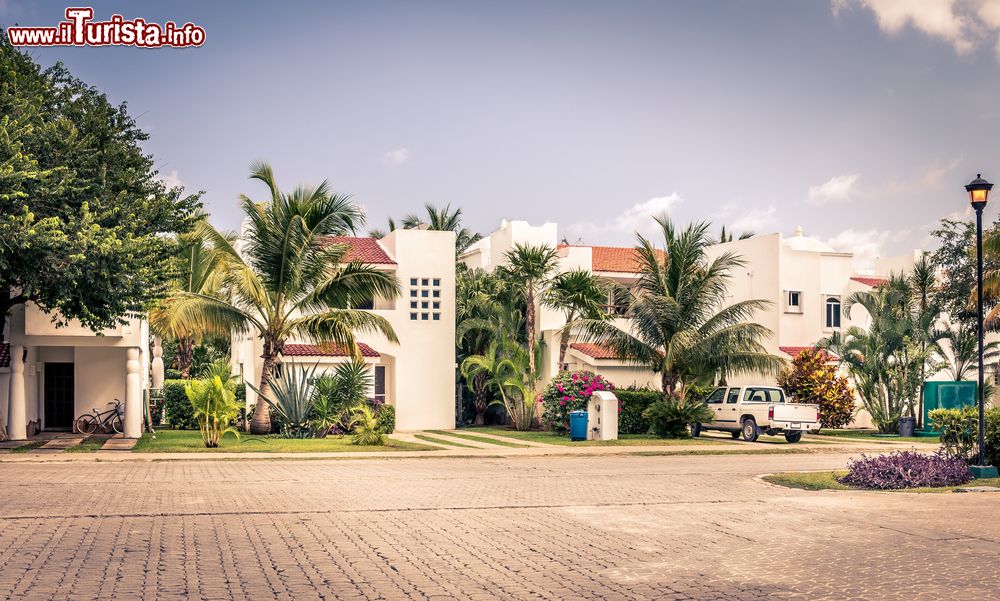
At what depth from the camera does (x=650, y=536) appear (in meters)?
11.6

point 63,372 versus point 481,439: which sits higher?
point 63,372

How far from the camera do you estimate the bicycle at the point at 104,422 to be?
3062cm

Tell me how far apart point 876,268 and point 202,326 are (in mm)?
34888

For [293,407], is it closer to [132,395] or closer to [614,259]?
[132,395]

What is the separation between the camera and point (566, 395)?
33.7 m

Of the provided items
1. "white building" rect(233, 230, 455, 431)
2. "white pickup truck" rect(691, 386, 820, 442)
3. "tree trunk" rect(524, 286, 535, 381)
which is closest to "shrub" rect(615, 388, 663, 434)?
"white pickup truck" rect(691, 386, 820, 442)

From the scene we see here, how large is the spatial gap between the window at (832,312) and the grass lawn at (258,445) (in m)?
22.3

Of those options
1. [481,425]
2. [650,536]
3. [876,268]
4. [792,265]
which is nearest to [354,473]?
[650,536]

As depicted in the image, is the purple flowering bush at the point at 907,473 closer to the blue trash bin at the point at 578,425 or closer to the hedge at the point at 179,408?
the blue trash bin at the point at 578,425

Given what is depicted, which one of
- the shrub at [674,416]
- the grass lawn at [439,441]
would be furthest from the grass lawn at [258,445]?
the shrub at [674,416]

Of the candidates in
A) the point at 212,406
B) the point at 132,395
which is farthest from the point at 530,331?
the point at 132,395

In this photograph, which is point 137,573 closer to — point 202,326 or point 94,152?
point 94,152

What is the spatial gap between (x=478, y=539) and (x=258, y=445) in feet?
53.0

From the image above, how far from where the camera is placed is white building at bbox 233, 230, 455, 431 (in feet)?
120
